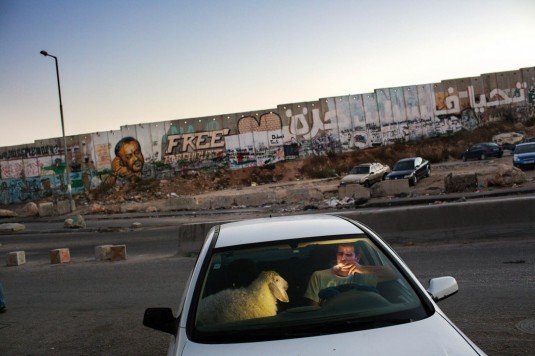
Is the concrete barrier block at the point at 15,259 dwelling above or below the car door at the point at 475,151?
below

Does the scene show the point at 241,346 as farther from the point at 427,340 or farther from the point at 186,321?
the point at 427,340

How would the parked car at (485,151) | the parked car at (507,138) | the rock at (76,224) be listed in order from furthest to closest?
the parked car at (507,138) → the parked car at (485,151) → the rock at (76,224)

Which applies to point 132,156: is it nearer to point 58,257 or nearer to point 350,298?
point 58,257

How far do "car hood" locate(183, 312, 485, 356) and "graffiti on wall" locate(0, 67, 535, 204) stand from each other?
167ft

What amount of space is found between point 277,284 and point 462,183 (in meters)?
22.9

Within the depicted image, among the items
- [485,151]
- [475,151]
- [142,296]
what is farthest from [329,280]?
[475,151]

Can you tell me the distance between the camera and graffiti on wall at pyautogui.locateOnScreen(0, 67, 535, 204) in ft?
174

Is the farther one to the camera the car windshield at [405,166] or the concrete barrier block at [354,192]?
the car windshield at [405,166]

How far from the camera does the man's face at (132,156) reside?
53469mm

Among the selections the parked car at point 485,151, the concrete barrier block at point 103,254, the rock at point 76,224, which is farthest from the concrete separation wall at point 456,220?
the parked car at point 485,151

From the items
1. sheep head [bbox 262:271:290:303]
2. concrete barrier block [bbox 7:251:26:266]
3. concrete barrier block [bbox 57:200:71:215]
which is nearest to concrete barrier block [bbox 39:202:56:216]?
concrete barrier block [bbox 57:200:71:215]

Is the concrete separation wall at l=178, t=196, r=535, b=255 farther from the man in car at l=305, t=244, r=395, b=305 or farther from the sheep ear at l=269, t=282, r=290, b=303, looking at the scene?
the sheep ear at l=269, t=282, r=290, b=303

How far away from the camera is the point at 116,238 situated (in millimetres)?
19844

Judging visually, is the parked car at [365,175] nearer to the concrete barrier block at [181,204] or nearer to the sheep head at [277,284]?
the concrete barrier block at [181,204]
